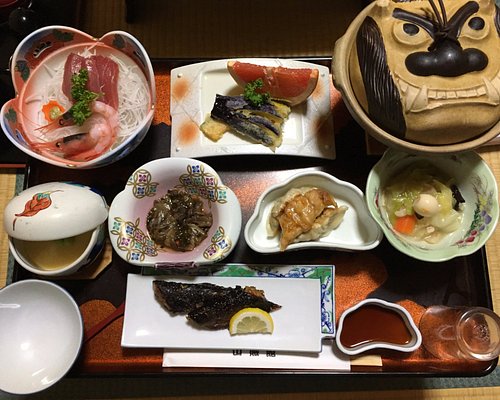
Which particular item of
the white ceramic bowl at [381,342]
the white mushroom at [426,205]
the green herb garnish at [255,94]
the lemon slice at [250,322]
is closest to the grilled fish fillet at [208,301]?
the lemon slice at [250,322]

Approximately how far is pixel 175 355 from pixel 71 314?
416 mm

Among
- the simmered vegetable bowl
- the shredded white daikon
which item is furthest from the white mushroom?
the shredded white daikon

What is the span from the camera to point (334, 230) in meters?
1.85

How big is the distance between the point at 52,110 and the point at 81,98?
205 millimetres

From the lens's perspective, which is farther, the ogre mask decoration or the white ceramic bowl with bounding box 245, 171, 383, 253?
the white ceramic bowl with bounding box 245, 171, 383, 253

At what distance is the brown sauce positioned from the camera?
1748 millimetres

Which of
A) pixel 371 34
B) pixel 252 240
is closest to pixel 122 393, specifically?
pixel 252 240

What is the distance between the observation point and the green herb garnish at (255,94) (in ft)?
6.15

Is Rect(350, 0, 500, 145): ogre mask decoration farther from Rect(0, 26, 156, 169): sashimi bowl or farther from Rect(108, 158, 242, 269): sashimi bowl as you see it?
Rect(0, 26, 156, 169): sashimi bowl

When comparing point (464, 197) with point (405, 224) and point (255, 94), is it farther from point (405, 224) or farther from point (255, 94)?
point (255, 94)

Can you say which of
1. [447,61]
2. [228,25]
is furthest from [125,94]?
[447,61]

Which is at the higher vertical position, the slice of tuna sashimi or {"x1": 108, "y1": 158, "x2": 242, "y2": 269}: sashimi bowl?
the slice of tuna sashimi

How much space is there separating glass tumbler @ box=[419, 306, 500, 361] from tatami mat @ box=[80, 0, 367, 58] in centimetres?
136

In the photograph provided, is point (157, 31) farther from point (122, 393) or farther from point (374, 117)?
point (122, 393)
